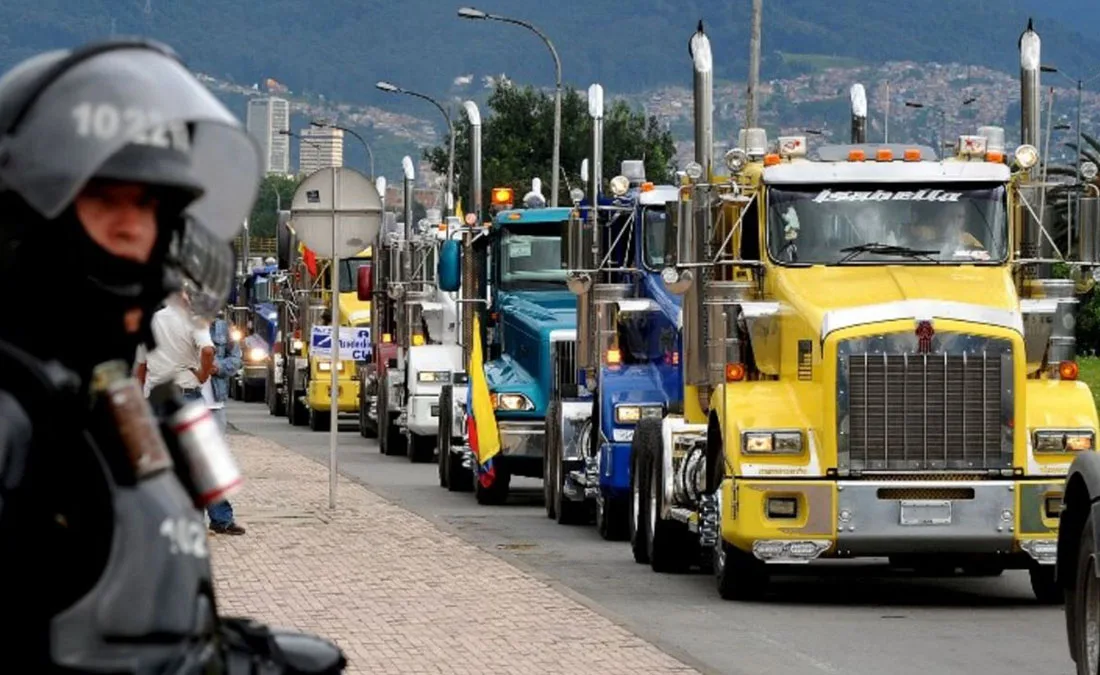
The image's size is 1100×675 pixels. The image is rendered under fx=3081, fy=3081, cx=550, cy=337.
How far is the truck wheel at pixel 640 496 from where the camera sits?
21.3m

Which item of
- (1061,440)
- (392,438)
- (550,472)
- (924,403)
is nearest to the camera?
(924,403)

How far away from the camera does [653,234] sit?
23.7 m

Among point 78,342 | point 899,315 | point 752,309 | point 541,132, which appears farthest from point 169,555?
point 541,132

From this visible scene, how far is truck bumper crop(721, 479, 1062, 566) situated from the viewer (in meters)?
17.7

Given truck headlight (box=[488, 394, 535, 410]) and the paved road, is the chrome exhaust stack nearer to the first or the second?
the paved road

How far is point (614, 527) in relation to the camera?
24.1 metres

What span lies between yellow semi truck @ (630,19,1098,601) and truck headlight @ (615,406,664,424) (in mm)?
2475

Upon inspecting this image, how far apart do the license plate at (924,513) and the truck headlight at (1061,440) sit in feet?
2.33

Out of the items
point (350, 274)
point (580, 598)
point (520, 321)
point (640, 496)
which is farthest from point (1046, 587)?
point (350, 274)

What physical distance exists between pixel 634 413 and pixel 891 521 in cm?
556

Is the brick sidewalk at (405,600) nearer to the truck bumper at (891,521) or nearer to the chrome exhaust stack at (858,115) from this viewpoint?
the truck bumper at (891,521)

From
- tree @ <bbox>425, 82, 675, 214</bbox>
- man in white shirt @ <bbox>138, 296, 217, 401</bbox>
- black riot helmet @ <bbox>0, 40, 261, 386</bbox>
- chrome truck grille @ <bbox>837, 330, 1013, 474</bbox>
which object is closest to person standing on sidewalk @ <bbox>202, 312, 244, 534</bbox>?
man in white shirt @ <bbox>138, 296, 217, 401</bbox>

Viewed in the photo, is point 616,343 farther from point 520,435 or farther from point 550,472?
point 520,435

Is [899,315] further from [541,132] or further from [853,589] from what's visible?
[541,132]
